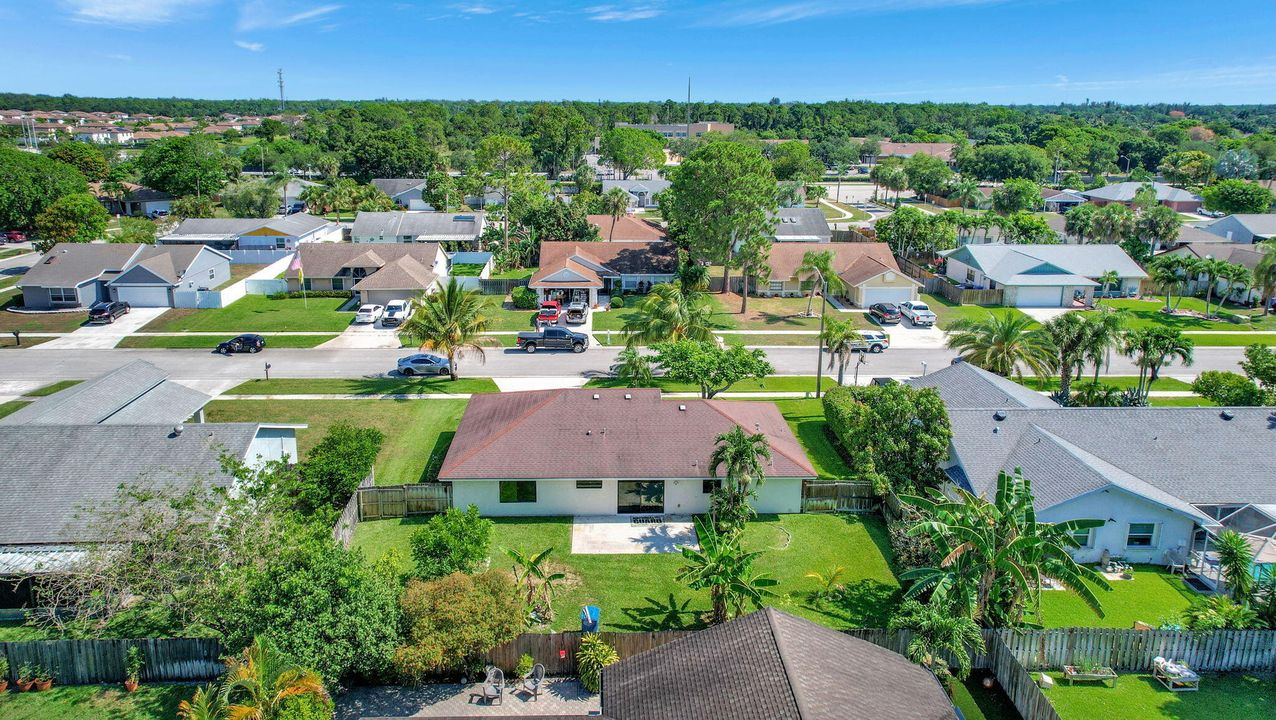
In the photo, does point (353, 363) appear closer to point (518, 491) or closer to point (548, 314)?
point (548, 314)

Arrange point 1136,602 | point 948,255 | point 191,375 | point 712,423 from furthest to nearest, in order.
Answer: point 948,255 → point 191,375 → point 712,423 → point 1136,602

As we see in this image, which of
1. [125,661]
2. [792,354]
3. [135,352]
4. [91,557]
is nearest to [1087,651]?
[125,661]

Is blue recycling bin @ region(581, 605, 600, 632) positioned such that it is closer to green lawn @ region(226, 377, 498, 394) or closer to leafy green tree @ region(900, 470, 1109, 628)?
leafy green tree @ region(900, 470, 1109, 628)

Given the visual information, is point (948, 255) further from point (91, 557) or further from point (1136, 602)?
point (91, 557)

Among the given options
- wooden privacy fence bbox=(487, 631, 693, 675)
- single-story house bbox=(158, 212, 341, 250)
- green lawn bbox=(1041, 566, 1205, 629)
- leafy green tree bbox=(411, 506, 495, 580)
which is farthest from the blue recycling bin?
single-story house bbox=(158, 212, 341, 250)

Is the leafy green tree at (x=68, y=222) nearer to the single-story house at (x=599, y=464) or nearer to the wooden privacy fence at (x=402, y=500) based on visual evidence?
the wooden privacy fence at (x=402, y=500)

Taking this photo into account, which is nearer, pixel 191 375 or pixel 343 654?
pixel 343 654
